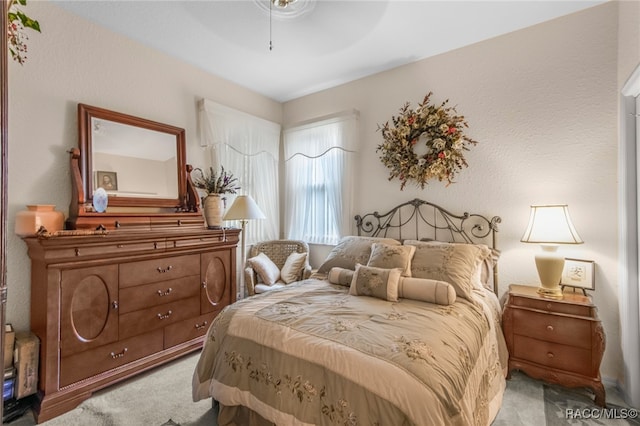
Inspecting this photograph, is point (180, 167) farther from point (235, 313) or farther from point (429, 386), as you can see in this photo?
point (429, 386)

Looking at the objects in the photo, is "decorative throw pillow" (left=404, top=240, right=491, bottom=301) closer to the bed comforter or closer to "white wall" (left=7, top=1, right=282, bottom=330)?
the bed comforter

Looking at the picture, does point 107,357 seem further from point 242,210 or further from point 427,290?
point 427,290

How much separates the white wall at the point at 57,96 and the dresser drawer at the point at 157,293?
636 millimetres

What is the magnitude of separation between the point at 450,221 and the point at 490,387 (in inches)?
58.6

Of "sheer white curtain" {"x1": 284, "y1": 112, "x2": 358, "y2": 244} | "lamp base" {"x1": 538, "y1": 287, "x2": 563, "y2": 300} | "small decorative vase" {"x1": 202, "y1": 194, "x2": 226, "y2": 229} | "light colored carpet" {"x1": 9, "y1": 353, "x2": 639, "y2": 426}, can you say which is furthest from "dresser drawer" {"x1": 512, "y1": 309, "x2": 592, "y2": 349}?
"small decorative vase" {"x1": 202, "y1": 194, "x2": 226, "y2": 229}

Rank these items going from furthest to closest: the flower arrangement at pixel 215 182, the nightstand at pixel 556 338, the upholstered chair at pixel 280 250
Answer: the upholstered chair at pixel 280 250
the flower arrangement at pixel 215 182
the nightstand at pixel 556 338

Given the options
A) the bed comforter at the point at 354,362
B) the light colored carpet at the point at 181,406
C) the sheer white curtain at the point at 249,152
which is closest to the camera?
the bed comforter at the point at 354,362

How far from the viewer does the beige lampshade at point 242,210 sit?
304cm

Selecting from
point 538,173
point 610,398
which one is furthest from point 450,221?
→ point 610,398

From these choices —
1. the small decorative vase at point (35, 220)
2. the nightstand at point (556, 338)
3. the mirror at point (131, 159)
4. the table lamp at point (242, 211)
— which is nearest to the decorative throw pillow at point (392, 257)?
the nightstand at point (556, 338)

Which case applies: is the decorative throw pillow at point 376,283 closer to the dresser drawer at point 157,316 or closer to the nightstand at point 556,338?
the nightstand at point 556,338

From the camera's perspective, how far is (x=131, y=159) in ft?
8.47

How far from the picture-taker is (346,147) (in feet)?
11.1

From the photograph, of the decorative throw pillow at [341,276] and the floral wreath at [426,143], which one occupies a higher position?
the floral wreath at [426,143]
